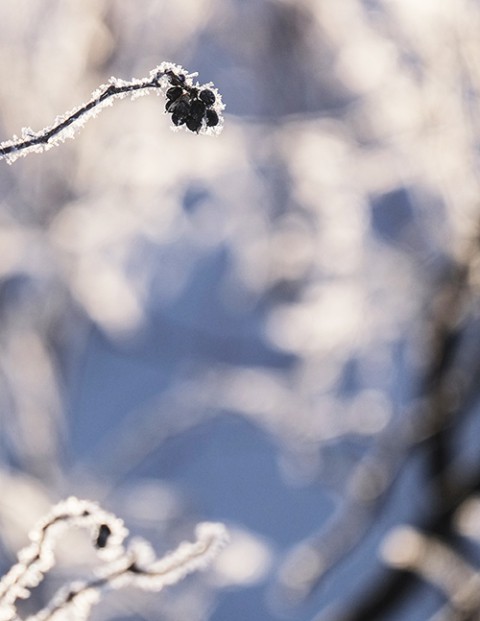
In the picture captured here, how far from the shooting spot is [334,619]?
333 cm

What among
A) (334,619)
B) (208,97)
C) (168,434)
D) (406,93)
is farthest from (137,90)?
(168,434)

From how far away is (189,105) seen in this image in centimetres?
130

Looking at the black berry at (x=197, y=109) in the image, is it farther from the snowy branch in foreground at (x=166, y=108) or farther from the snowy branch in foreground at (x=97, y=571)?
the snowy branch in foreground at (x=97, y=571)

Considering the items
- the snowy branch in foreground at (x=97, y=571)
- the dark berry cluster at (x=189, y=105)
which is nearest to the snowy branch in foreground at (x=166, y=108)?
the dark berry cluster at (x=189, y=105)

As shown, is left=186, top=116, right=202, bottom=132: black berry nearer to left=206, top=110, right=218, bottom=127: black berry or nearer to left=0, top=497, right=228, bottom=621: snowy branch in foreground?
left=206, top=110, right=218, bottom=127: black berry

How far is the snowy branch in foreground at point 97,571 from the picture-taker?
1392 mm

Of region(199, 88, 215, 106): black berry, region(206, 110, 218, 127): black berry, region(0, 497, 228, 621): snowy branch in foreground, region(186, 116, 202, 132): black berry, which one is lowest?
region(0, 497, 228, 621): snowy branch in foreground

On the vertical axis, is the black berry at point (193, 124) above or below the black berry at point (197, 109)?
below

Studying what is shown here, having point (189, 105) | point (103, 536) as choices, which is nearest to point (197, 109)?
point (189, 105)

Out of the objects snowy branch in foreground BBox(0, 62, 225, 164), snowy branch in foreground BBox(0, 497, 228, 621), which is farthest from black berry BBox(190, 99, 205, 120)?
snowy branch in foreground BBox(0, 497, 228, 621)

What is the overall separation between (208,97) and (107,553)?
2.78 feet

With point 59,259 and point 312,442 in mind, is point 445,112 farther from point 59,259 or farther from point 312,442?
point 59,259

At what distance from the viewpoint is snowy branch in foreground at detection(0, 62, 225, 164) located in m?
1.17

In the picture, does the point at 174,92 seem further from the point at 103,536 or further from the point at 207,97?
the point at 103,536
